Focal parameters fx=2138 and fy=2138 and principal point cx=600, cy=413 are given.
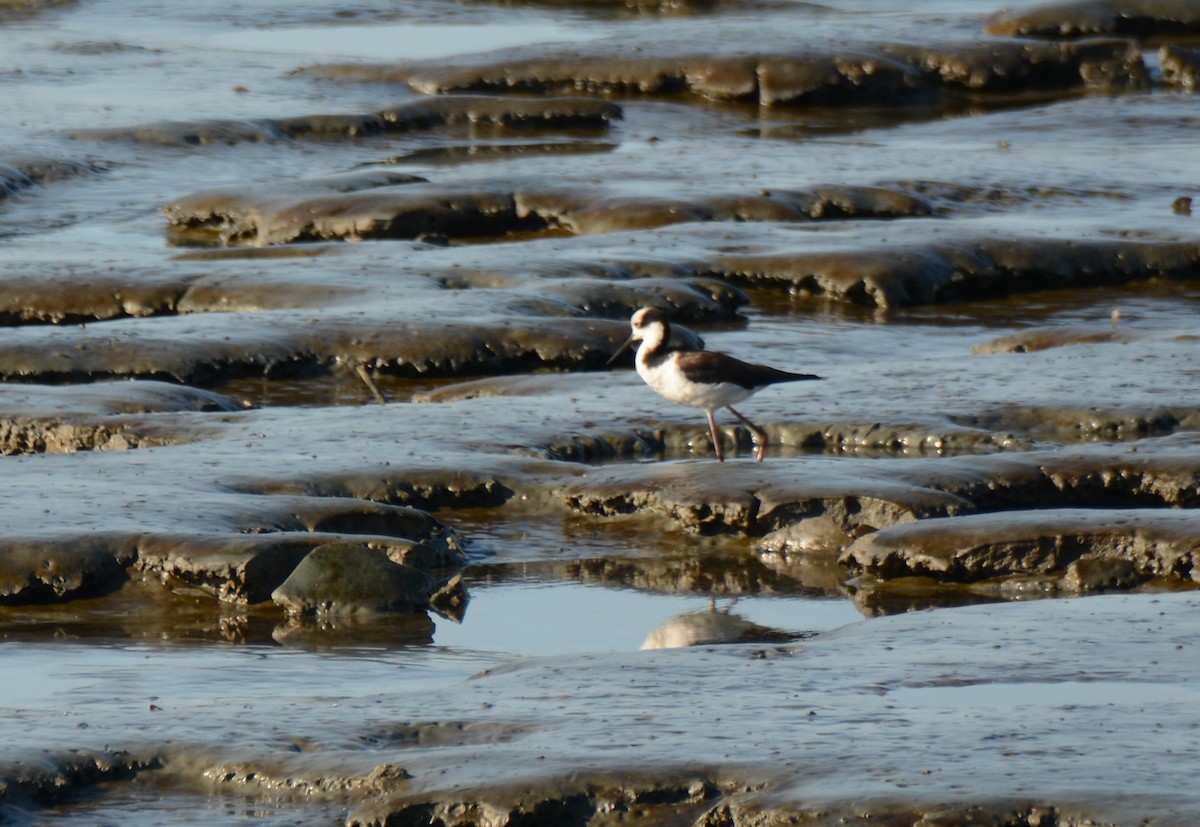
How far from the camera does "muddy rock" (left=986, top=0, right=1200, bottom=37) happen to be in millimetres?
28703

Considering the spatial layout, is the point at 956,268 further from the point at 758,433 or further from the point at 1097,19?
the point at 1097,19

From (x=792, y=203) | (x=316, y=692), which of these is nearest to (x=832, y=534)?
(x=316, y=692)

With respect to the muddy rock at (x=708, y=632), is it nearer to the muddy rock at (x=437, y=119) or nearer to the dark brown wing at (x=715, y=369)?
the dark brown wing at (x=715, y=369)

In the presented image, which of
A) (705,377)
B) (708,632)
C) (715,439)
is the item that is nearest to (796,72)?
(715,439)

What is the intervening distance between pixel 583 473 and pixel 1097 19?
20965 mm

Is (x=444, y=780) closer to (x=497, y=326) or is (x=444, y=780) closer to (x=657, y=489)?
(x=657, y=489)

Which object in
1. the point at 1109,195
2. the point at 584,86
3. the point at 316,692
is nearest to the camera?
the point at 316,692

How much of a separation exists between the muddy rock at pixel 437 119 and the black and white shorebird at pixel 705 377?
524 inches

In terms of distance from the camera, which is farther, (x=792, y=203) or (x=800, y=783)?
(x=792, y=203)

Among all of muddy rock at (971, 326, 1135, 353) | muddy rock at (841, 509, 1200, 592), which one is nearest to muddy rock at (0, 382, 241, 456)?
muddy rock at (841, 509, 1200, 592)

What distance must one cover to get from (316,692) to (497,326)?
655 cm

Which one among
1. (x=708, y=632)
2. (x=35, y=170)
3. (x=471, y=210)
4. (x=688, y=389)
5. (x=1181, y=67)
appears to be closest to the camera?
(x=708, y=632)

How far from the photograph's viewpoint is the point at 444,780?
5656mm

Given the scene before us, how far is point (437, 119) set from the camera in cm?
2412
